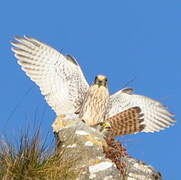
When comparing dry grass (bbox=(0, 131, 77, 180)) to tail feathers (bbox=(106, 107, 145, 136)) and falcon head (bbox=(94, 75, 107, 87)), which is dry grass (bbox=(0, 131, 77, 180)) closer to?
tail feathers (bbox=(106, 107, 145, 136))

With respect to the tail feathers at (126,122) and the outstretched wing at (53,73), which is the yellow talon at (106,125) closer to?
the tail feathers at (126,122)

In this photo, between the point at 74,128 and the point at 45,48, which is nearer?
the point at 74,128

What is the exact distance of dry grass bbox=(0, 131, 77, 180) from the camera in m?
7.31

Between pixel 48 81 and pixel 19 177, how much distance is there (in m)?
6.00

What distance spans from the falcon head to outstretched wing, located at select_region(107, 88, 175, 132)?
436 mm

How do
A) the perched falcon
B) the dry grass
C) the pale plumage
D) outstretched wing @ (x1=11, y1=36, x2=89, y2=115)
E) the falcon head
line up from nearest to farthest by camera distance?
the dry grass
the pale plumage
the perched falcon
the falcon head
outstretched wing @ (x1=11, y1=36, x2=89, y2=115)

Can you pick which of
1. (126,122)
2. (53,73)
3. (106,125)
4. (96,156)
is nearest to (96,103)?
(53,73)

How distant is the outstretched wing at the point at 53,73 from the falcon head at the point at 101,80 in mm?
456

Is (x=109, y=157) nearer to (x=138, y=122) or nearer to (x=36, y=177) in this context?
(x=36, y=177)

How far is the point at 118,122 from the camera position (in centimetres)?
980

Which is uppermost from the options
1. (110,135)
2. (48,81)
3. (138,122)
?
(48,81)

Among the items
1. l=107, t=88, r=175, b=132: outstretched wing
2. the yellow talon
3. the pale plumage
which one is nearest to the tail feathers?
the yellow talon

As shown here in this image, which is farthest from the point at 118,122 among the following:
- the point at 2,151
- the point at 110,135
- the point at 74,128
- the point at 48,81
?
the point at 48,81

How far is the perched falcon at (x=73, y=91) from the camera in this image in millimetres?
12461
